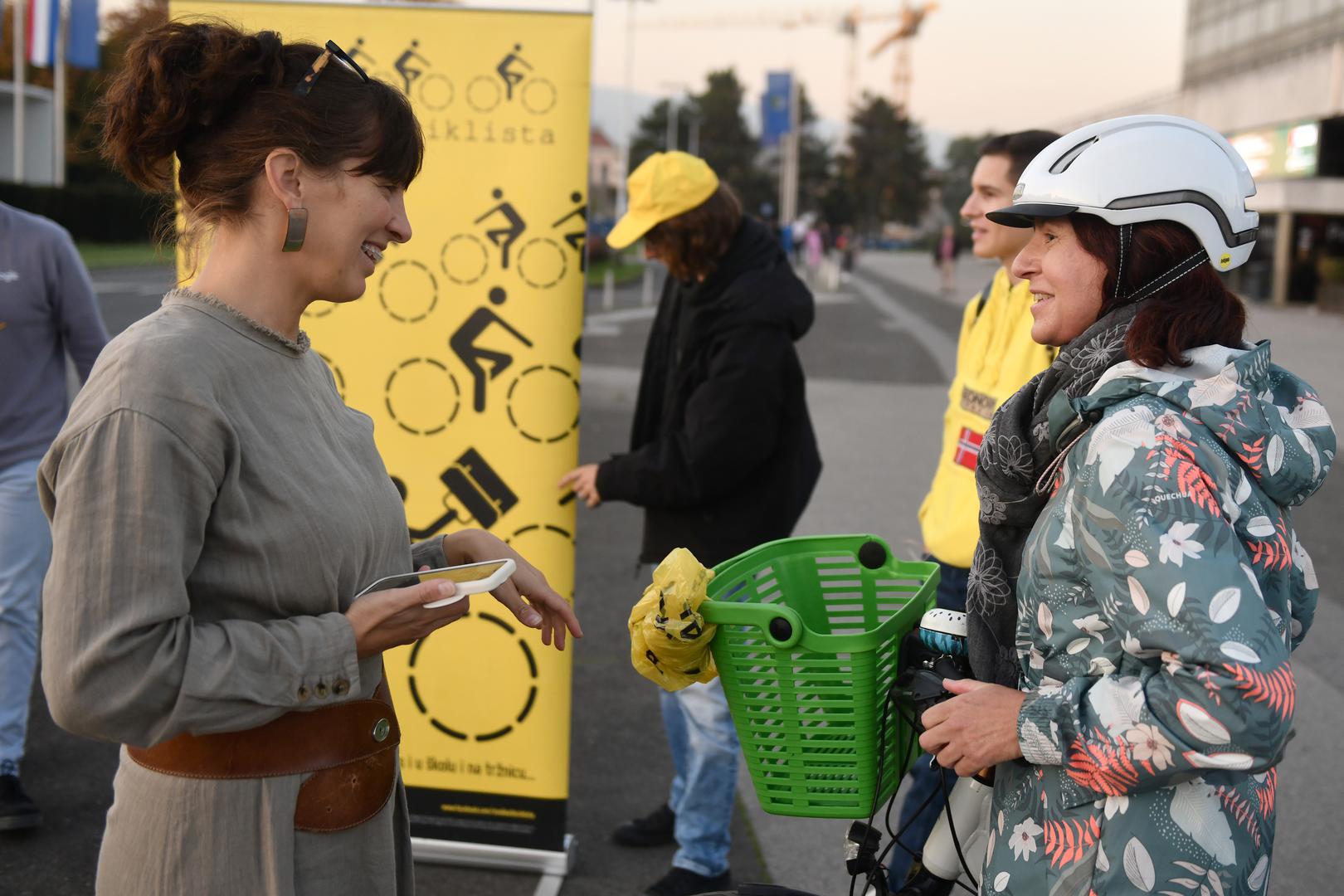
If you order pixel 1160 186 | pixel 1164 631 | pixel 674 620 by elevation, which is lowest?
pixel 674 620

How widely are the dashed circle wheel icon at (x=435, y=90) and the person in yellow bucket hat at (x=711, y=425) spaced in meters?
0.60

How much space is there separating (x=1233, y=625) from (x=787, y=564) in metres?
1.01

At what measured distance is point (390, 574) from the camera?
2.05 m

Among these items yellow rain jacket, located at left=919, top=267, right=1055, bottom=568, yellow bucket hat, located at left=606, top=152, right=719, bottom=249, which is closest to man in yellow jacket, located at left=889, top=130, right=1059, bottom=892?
yellow rain jacket, located at left=919, top=267, right=1055, bottom=568

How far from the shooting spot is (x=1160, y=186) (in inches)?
71.3

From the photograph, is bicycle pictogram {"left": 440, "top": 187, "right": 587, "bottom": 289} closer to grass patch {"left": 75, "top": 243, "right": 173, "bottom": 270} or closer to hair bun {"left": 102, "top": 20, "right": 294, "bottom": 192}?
hair bun {"left": 102, "top": 20, "right": 294, "bottom": 192}

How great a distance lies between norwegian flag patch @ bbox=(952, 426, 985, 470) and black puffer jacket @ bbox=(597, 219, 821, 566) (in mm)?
486

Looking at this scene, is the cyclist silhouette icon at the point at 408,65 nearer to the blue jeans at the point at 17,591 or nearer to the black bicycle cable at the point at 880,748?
the blue jeans at the point at 17,591

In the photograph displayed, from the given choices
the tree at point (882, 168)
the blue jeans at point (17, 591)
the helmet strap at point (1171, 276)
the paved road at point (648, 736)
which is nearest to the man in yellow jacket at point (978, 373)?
the paved road at point (648, 736)

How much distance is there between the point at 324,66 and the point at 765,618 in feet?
3.50

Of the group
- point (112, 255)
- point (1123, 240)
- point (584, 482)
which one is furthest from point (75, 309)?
point (112, 255)

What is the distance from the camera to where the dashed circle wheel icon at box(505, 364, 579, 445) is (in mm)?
3637

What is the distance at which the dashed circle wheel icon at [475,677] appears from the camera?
3.74 m

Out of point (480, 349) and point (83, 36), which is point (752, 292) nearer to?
point (480, 349)
